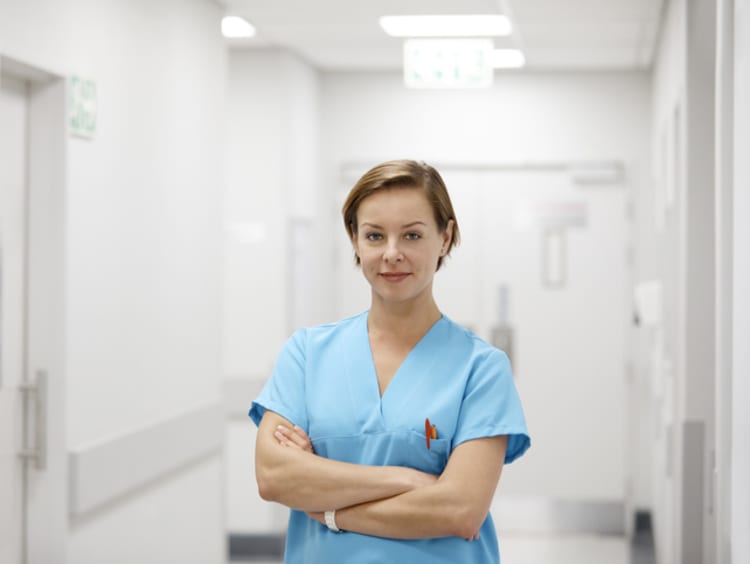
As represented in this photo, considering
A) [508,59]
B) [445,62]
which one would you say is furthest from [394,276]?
[508,59]

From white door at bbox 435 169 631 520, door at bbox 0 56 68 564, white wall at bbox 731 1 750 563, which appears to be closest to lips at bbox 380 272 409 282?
white wall at bbox 731 1 750 563

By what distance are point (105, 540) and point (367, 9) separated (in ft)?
7.93

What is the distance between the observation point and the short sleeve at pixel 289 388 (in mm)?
1971

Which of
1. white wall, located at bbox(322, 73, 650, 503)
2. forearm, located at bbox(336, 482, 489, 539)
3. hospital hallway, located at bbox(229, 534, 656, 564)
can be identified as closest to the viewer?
forearm, located at bbox(336, 482, 489, 539)

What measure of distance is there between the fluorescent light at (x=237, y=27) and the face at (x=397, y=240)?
3057 mm

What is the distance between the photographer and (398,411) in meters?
1.87

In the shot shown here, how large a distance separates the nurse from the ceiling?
261cm

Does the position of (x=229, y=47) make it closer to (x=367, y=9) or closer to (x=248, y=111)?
(x=248, y=111)

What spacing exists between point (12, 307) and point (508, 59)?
11.4 feet

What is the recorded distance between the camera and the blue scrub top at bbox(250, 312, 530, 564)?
73.3 inches

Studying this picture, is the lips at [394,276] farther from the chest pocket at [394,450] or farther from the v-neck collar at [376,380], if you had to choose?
the chest pocket at [394,450]

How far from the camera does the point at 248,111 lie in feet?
18.1

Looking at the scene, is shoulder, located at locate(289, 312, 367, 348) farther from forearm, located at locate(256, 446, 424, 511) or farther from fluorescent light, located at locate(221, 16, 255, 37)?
fluorescent light, located at locate(221, 16, 255, 37)

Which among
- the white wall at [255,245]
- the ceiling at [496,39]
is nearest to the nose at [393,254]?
the ceiling at [496,39]
